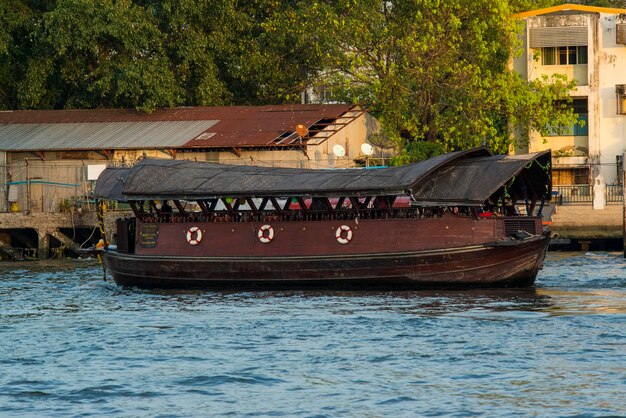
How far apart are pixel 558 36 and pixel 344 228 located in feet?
80.6

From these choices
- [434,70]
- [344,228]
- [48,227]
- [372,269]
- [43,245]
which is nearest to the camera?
[372,269]

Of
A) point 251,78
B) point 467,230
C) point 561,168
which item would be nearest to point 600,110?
point 561,168

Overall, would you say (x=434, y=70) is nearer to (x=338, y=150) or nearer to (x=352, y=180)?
(x=338, y=150)

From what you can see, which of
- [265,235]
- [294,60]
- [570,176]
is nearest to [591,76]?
[570,176]

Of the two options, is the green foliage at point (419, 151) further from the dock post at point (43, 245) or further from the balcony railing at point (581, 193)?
the dock post at point (43, 245)

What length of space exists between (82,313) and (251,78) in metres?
26.9

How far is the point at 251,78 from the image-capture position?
49.8 meters

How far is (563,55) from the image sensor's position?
4888 centimetres

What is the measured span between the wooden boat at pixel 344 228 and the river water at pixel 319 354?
59cm

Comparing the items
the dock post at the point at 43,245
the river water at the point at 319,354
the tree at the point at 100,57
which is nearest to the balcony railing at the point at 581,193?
the tree at the point at 100,57

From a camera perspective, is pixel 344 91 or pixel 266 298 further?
pixel 344 91

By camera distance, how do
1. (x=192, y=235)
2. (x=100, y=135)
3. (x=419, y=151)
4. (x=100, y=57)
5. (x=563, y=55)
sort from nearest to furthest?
(x=192, y=235) < (x=419, y=151) < (x=100, y=135) < (x=100, y=57) < (x=563, y=55)

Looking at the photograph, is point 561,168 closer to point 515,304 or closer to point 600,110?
point 600,110

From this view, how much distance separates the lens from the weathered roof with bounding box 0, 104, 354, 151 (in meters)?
43.7
